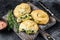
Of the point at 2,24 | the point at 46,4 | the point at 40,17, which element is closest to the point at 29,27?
the point at 40,17

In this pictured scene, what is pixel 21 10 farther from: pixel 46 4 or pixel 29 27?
pixel 46 4

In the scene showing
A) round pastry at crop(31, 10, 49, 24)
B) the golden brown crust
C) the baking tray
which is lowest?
the baking tray

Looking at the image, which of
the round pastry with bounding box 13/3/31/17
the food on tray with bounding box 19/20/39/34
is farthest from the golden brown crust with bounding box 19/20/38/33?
the round pastry with bounding box 13/3/31/17

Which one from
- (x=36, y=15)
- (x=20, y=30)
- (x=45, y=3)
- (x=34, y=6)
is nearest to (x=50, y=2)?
(x=45, y=3)

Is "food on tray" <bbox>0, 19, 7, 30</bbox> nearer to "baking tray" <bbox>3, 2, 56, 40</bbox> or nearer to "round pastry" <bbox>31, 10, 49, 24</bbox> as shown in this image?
"baking tray" <bbox>3, 2, 56, 40</bbox>

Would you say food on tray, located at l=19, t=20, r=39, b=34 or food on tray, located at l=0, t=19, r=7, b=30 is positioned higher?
food on tray, located at l=19, t=20, r=39, b=34
